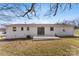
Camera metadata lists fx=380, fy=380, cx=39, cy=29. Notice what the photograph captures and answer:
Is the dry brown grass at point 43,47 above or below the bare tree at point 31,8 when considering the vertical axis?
below

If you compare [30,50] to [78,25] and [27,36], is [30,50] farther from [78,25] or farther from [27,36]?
[78,25]

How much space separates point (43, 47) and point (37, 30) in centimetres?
35

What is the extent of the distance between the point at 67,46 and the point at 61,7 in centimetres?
73

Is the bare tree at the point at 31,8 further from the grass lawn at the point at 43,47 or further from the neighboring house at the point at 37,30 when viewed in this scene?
the grass lawn at the point at 43,47

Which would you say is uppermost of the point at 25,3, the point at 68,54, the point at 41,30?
the point at 25,3

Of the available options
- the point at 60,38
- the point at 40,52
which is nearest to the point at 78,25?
the point at 60,38

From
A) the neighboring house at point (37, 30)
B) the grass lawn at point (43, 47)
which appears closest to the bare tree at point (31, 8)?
the neighboring house at point (37, 30)

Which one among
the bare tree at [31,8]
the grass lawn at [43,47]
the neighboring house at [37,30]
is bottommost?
the grass lawn at [43,47]

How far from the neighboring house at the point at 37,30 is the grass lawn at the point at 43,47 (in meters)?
0.13

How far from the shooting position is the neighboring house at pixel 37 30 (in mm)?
7035

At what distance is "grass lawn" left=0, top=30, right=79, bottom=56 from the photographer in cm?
694

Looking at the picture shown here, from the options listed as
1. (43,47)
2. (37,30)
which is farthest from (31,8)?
(43,47)

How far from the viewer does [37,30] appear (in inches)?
279

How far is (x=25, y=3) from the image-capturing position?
692cm
